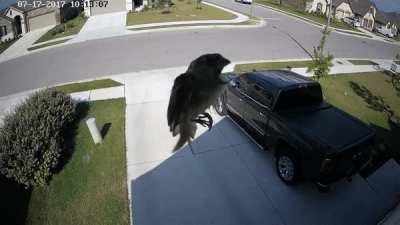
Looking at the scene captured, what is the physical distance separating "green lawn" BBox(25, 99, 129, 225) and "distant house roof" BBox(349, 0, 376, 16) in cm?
6428

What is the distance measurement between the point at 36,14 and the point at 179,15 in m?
17.3

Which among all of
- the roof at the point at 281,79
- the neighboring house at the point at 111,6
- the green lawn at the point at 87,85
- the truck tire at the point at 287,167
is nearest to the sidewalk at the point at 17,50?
the neighboring house at the point at 111,6

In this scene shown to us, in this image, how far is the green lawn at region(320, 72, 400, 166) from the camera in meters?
9.67

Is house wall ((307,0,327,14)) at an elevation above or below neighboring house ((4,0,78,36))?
→ above

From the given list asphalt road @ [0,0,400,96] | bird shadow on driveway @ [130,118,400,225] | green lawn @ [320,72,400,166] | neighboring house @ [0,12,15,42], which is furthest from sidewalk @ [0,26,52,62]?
green lawn @ [320,72,400,166]

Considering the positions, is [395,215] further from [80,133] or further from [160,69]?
[160,69]

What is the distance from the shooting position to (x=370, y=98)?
12195 mm

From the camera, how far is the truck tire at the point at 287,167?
6.34m

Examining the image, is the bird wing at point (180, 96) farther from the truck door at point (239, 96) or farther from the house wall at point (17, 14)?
the house wall at point (17, 14)

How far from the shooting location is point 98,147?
8.12m

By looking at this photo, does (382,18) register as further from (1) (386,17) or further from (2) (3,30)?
(2) (3,30)

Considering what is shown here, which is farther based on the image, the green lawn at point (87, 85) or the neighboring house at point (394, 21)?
the neighboring house at point (394, 21)

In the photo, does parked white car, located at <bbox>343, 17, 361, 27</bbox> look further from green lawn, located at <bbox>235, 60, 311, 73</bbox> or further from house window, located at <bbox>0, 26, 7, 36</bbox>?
house window, located at <bbox>0, 26, 7, 36</bbox>

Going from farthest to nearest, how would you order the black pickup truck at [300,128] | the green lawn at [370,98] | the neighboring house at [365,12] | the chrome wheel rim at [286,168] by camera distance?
1. the neighboring house at [365,12]
2. the green lawn at [370,98]
3. the chrome wheel rim at [286,168]
4. the black pickup truck at [300,128]
